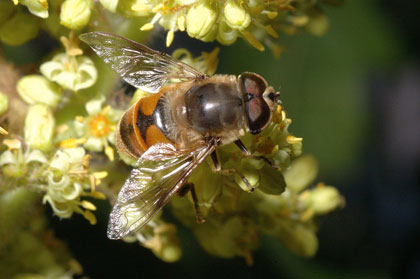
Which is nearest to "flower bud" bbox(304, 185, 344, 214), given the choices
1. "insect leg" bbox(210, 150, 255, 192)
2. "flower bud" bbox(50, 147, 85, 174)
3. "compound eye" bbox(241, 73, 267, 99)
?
"insect leg" bbox(210, 150, 255, 192)

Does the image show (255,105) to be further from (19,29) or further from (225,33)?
(19,29)

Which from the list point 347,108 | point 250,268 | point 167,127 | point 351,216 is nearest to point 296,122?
point 347,108

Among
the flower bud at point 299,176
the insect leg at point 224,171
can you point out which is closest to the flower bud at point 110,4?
the insect leg at point 224,171

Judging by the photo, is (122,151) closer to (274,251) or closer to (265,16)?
(265,16)

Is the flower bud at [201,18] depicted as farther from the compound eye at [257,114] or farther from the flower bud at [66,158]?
the flower bud at [66,158]

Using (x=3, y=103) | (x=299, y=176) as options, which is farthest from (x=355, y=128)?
(x=3, y=103)

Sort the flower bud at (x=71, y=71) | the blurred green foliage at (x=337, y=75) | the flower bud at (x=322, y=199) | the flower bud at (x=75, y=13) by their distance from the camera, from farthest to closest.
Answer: the blurred green foliage at (x=337, y=75) → the flower bud at (x=322, y=199) → the flower bud at (x=71, y=71) → the flower bud at (x=75, y=13)
